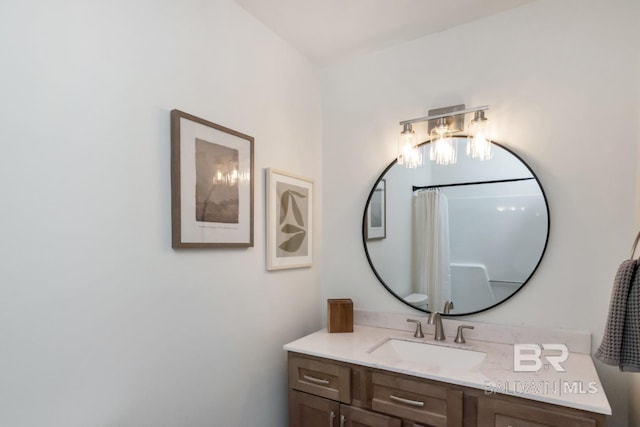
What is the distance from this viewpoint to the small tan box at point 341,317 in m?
1.99

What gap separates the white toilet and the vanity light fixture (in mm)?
721

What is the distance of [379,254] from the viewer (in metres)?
Result: 2.13

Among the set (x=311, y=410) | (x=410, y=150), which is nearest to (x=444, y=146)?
(x=410, y=150)

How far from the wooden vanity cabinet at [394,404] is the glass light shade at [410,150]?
3.57ft

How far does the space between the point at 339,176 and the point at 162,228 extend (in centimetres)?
121

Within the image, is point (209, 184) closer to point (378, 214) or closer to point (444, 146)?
point (378, 214)

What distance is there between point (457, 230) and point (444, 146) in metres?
0.45

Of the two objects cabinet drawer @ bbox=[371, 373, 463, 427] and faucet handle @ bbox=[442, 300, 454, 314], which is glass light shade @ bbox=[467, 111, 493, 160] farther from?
cabinet drawer @ bbox=[371, 373, 463, 427]

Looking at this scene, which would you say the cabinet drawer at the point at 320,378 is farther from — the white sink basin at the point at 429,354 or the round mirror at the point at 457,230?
the round mirror at the point at 457,230

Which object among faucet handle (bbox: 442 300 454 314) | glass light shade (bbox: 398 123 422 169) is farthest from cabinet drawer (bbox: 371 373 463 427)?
glass light shade (bbox: 398 123 422 169)

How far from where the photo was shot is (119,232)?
1221mm

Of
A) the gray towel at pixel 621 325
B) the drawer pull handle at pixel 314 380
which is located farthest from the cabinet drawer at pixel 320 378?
the gray towel at pixel 621 325

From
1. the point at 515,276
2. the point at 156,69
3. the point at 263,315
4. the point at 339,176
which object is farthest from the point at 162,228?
the point at 515,276

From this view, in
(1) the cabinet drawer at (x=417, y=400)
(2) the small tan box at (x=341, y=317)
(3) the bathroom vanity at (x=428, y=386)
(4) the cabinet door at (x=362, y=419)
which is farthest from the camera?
(2) the small tan box at (x=341, y=317)
